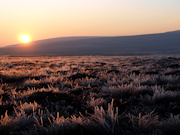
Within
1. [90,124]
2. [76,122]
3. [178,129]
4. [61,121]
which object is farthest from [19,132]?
[178,129]

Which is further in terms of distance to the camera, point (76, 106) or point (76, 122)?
point (76, 106)

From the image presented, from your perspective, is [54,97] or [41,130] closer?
[41,130]

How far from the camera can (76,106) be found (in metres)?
3.08

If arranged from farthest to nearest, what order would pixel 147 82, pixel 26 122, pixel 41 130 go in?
pixel 147 82
pixel 26 122
pixel 41 130

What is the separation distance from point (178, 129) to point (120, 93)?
1937 millimetres

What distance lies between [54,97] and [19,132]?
5.16ft

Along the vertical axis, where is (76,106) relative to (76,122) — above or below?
below

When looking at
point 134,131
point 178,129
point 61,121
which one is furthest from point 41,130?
point 178,129

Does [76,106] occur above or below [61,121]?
below

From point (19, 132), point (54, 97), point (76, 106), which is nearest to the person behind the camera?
point (19, 132)

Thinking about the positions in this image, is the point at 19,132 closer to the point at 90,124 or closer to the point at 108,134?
the point at 90,124

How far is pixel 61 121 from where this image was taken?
6.29 feet

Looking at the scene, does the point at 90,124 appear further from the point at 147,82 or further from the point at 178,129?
the point at 147,82

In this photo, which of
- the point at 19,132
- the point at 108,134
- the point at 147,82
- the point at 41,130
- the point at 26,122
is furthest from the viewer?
the point at 147,82
